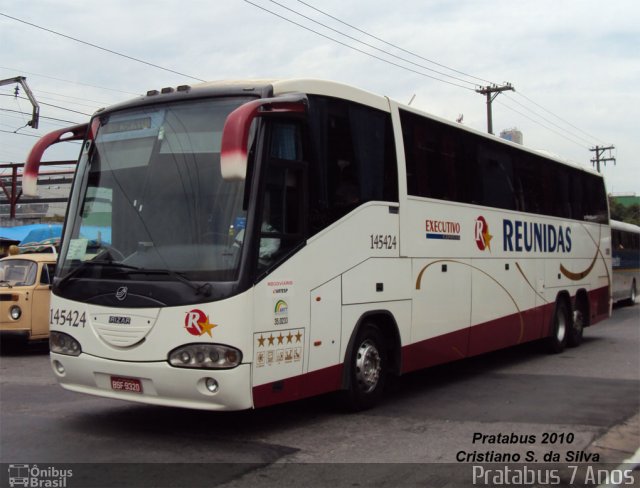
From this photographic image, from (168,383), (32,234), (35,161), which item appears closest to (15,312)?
(35,161)

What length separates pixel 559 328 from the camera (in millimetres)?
13656

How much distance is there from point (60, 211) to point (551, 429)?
52.5 m

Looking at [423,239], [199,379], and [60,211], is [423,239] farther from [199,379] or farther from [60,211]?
[60,211]

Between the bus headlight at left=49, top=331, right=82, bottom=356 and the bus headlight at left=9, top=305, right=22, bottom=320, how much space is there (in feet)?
21.8

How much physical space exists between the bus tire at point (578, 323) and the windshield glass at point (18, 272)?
10.9m

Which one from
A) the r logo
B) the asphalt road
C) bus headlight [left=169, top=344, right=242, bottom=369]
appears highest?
the r logo

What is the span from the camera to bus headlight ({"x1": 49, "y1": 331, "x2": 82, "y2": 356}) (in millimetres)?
6535

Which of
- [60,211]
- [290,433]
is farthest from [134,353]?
[60,211]

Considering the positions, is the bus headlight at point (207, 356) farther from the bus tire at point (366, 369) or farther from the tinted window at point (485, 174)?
the tinted window at point (485, 174)

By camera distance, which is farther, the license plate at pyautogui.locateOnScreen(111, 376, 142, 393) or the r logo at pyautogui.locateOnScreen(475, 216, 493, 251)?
the r logo at pyautogui.locateOnScreen(475, 216, 493, 251)

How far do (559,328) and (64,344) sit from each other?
10.2 metres

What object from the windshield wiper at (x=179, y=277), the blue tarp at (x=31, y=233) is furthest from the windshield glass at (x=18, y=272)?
the blue tarp at (x=31, y=233)

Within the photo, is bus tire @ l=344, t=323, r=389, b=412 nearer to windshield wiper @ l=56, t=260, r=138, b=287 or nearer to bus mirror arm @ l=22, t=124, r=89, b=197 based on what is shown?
windshield wiper @ l=56, t=260, r=138, b=287

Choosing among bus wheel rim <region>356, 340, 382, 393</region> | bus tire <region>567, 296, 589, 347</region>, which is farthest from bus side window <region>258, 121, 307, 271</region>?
bus tire <region>567, 296, 589, 347</region>
